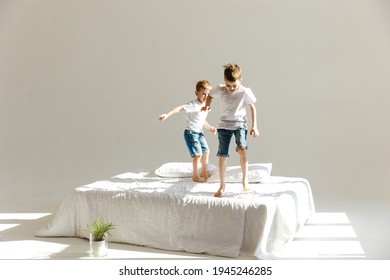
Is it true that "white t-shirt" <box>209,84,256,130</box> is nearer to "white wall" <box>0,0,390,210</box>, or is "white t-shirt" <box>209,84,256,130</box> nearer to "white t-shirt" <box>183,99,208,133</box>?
"white t-shirt" <box>183,99,208,133</box>

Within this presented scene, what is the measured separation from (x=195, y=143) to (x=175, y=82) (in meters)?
2.37

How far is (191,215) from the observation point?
4.24m

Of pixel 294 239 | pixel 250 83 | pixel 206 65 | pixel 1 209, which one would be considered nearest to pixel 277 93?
pixel 250 83

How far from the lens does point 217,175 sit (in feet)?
16.5

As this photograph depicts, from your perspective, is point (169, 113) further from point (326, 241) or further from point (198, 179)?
point (326, 241)

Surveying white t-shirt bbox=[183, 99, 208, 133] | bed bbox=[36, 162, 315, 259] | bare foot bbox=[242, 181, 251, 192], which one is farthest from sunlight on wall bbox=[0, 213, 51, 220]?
bare foot bbox=[242, 181, 251, 192]

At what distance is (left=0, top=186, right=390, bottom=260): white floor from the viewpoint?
416 cm

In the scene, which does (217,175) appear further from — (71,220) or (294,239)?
(71,220)

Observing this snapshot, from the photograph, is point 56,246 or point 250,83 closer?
point 56,246

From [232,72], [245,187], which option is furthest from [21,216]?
[232,72]

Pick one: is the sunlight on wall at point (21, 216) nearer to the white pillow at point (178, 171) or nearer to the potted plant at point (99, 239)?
the white pillow at point (178, 171)

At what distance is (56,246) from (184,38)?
378 cm

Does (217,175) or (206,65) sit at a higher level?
(206,65)
